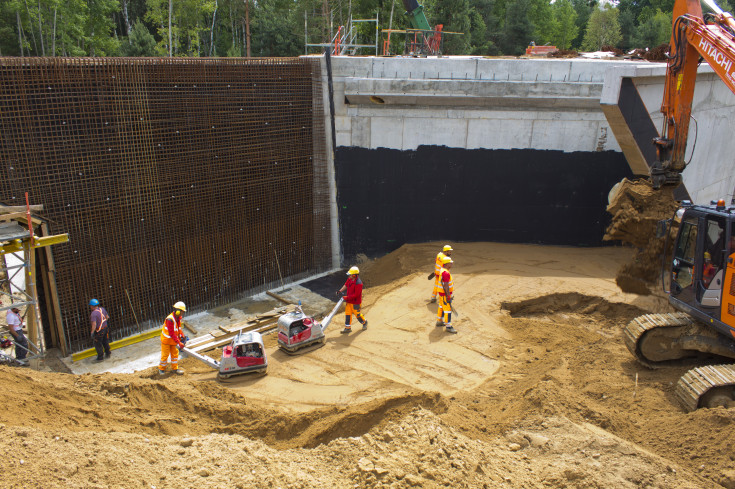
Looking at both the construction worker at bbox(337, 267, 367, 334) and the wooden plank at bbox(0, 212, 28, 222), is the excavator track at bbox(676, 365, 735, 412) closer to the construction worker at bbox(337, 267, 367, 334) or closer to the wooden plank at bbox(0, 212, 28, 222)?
the construction worker at bbox(337, 267, 367, 334)

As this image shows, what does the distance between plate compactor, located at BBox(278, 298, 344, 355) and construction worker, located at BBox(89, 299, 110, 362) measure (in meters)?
3.28

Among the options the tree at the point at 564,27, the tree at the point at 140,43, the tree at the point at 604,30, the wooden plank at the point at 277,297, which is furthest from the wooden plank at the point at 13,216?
the tree at the point at 564,27

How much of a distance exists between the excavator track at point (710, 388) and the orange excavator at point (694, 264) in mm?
11

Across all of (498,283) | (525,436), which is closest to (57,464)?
(525,436)

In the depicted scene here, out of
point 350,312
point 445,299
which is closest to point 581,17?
point 445,299

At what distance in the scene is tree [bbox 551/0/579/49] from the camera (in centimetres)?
4359

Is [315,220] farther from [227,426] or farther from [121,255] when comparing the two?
[227,426]

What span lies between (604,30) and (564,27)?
473cm

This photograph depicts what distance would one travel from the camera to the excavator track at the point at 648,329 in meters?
7.90

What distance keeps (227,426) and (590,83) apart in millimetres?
Result: 11553

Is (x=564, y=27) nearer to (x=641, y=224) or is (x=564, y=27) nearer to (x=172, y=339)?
(x=641, y=224)

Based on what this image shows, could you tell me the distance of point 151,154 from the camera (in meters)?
10.5

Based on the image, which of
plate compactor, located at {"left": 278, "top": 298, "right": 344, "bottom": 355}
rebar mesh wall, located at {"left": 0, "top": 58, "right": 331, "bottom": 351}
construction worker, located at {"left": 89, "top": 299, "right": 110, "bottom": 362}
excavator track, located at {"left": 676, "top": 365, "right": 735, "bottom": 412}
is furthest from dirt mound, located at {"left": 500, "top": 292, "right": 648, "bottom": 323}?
construction worker, located at {"left": 89, "top": 299, "right": 110, "bottom": 362}

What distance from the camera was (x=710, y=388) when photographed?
21.2 feet
